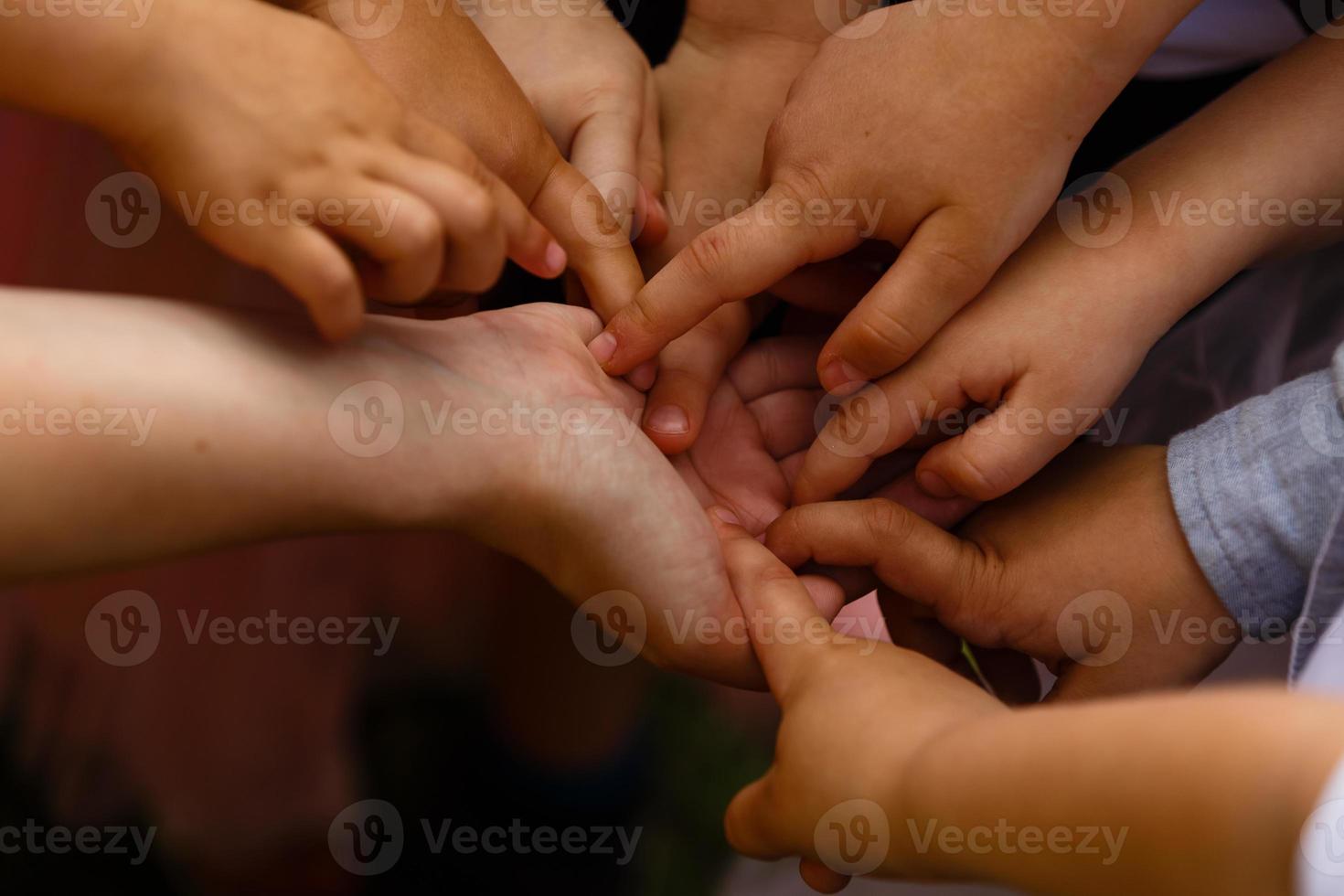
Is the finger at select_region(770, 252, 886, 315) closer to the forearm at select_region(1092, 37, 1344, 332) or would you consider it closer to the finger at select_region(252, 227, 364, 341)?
the forearm at select_region(1092, 37, 1344, 332)

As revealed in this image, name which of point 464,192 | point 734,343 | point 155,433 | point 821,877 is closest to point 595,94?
point 734,343

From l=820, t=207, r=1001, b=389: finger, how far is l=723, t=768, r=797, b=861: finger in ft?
0.89

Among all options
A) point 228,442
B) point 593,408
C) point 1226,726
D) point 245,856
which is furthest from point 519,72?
point 245,856

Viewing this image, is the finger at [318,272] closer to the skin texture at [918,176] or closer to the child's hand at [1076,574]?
the skin texture at [918,176]

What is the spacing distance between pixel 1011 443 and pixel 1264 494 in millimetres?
144

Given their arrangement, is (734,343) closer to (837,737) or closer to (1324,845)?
(837,737)

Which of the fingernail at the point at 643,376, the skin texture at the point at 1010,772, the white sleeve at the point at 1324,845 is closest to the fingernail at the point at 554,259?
the fingernail at the point at 643,376

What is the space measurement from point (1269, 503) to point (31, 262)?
1.06 m

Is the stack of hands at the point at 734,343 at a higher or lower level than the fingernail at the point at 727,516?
higher

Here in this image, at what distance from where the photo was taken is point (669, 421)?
0.68m

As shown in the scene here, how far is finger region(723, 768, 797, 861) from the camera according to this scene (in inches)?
22.2

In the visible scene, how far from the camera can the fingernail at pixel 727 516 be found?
71cm

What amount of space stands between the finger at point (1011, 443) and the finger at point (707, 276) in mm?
157

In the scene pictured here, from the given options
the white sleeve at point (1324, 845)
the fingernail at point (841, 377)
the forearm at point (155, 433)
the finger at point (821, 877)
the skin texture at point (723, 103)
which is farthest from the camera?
the skin texture at point (723, 103)
